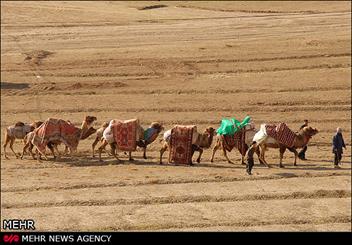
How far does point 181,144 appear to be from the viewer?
21125mm

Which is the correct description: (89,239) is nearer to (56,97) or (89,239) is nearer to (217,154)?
(217,154)

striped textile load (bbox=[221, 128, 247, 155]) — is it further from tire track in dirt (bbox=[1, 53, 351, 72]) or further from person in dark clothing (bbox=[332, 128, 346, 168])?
tire track in dirt (bbox=[1, 53, 351, 72])

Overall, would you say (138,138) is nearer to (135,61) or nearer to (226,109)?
(226,109)

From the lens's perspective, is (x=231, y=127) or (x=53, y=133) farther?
(x=53, y=133)

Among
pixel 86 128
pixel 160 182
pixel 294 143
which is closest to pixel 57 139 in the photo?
pixel 86 128

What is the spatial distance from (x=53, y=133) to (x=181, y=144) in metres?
3.61

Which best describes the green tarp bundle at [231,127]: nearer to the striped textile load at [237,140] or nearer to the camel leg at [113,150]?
the striped textile load at [237,140]

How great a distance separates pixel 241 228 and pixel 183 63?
64.5ft

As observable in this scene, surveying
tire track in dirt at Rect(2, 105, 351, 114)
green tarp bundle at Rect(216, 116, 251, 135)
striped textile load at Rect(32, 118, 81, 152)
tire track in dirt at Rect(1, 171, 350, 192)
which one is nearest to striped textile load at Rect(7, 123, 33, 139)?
striped textile load at Rect(32, 118, 81, 152)

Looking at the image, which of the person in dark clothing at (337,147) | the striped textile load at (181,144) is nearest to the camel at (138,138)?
the striped textile load at (181,144)

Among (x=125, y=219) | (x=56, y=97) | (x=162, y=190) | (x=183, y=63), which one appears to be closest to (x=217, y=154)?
(x=162, y=190)

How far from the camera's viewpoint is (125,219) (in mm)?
16141

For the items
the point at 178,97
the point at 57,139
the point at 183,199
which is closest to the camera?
the point at 183,199

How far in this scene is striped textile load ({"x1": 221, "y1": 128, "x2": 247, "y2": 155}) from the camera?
68.5 feet
